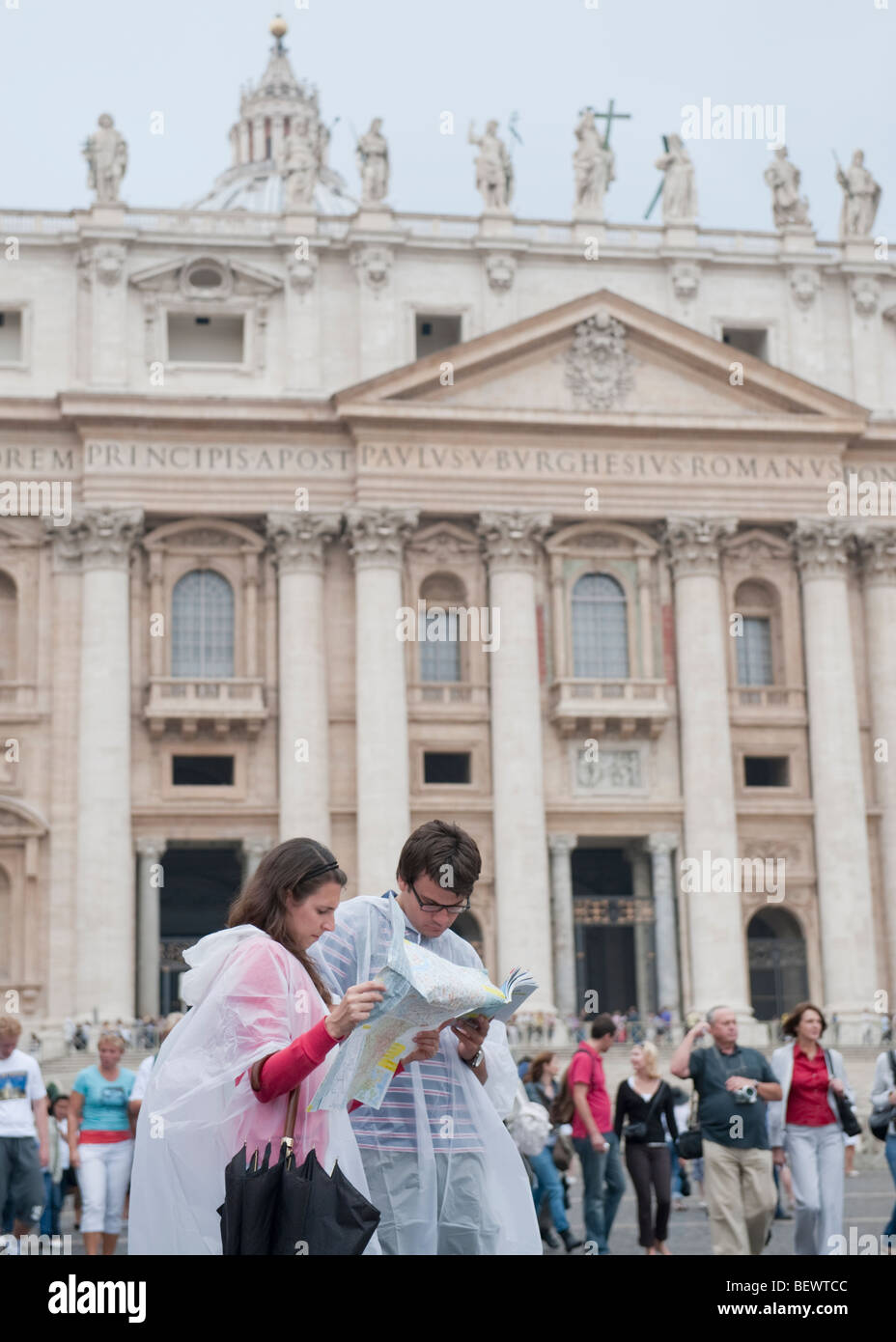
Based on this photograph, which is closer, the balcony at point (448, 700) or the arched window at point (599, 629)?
the balcony at point (448, 700)

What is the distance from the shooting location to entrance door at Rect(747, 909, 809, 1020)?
40.5 meters

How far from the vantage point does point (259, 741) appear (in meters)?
39.1

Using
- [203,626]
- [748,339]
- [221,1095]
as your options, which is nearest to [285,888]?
[221,1095]

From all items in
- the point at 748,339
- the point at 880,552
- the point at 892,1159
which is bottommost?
the point at 892,1159

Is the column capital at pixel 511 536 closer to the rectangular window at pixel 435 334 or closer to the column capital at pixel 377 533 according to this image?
the column capital at pixel 377 533

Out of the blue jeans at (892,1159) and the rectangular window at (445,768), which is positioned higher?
the rectangular window at (445,768)

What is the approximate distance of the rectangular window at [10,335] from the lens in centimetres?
4003

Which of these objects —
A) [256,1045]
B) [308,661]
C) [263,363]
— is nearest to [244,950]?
[256,1045]

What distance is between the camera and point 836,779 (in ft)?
130

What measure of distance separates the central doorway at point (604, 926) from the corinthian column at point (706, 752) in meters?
2.00

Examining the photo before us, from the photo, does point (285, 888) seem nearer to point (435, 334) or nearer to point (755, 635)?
point (755, 635)

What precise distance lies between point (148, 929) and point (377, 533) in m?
9.41

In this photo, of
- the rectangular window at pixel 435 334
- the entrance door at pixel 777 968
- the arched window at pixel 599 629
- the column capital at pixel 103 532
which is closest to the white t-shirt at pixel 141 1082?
the column capital at pixel 103 532

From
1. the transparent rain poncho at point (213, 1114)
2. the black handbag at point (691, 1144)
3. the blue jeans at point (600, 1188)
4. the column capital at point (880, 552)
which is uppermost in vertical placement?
the column capital at point (880, 552)
